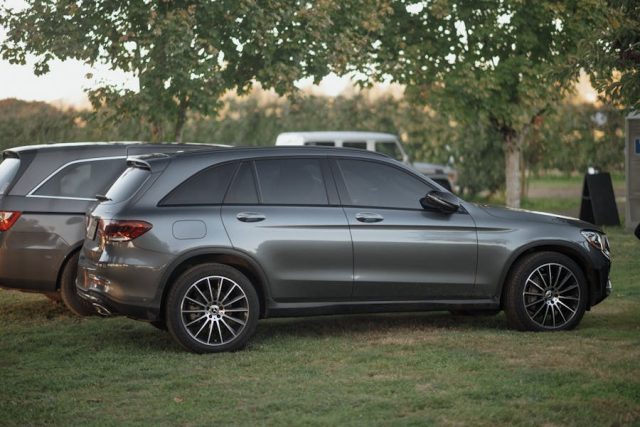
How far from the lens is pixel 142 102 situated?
21000 millimetres

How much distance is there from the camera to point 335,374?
896cm

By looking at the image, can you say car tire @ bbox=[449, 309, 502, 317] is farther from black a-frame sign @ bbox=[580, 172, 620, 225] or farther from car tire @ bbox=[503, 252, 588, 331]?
black a-frame sign @ bbox=[580, 172, 620, 225]

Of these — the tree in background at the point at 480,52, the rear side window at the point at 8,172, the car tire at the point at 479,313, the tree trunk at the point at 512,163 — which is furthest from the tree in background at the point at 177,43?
the car tire at the point at 479,313

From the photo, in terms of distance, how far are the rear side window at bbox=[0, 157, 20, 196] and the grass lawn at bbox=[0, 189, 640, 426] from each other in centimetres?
136

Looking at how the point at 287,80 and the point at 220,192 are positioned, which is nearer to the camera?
the point at 220,192

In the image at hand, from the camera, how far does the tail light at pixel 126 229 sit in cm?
985

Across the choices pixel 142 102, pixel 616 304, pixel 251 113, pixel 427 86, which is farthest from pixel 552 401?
pixel 251 113

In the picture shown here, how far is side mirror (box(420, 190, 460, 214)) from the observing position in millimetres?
10586

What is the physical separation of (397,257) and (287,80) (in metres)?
11.7

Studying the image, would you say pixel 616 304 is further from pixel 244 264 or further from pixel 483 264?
pixel 244 264

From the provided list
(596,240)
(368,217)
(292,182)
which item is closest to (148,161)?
(292,182)

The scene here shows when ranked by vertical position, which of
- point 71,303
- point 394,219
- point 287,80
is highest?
point 287,80

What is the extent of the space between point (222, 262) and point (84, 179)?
2440 mm

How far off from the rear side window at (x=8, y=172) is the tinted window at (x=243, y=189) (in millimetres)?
2654
